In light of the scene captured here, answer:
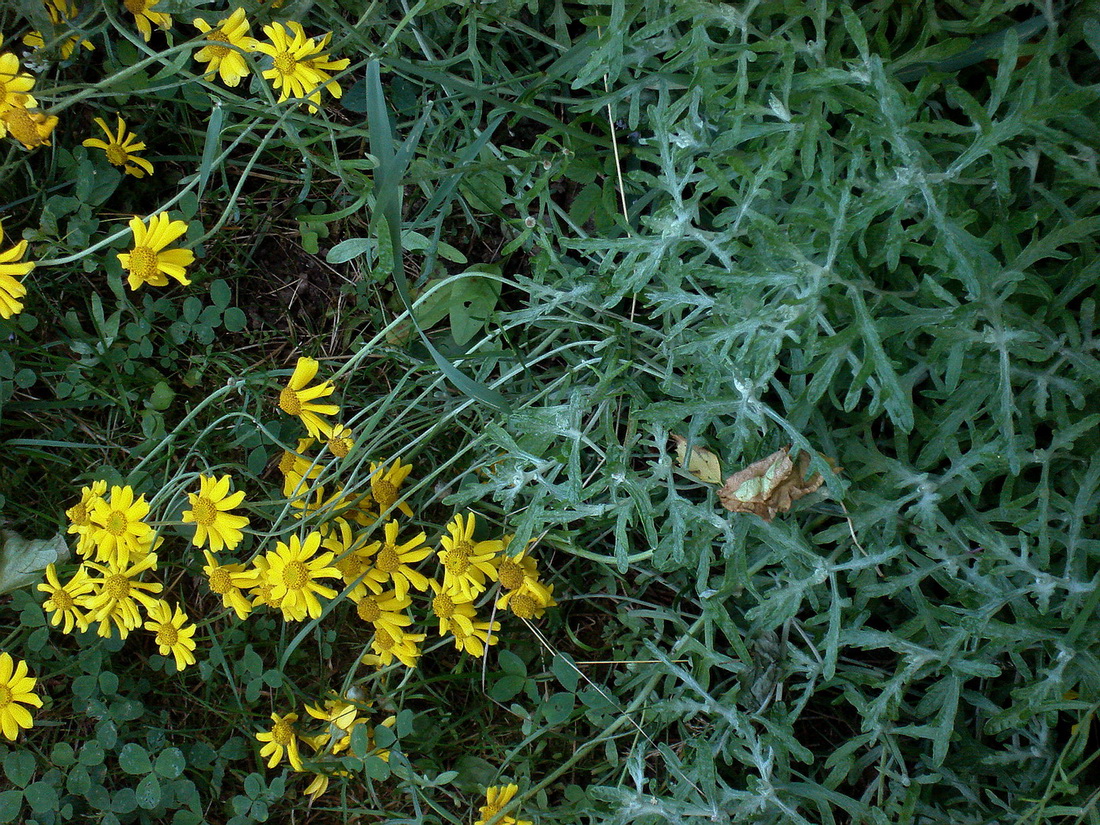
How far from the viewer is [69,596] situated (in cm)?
200

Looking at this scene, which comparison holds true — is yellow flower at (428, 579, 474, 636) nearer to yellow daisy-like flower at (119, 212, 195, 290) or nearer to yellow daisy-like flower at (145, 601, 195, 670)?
yellow daisy-like flower at (145, 601, 195, 670)

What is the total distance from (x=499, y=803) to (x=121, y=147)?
196 centimetres

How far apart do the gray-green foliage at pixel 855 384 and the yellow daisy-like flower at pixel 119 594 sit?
2.65ft

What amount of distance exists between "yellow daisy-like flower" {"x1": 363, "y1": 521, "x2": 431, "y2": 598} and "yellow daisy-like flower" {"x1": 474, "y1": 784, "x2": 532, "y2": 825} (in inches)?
20.5

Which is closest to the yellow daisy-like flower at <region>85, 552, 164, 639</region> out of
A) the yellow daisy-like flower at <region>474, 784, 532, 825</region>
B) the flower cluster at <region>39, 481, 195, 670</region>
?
the flower cluster at <region>39, 481, 195, 670</region>

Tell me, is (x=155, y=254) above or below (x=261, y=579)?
above

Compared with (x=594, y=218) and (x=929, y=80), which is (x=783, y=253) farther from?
(x=594, y=218)

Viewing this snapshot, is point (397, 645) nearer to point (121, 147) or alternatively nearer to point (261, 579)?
point (261, 579)

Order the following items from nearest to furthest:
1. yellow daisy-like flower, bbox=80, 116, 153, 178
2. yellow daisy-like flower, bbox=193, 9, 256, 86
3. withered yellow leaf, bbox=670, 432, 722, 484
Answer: withered yellow leaf, bbox=670, 432, 722, 484
yellow daisy-like flower, bbox=193, 9, 256, 86
yellow daisy-like flower, bbox=80, 116, 153, 178

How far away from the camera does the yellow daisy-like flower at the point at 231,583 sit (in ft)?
6.31

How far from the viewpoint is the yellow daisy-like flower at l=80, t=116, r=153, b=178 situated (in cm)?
221

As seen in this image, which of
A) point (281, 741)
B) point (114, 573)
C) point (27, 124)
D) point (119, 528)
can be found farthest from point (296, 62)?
point (281, 741)

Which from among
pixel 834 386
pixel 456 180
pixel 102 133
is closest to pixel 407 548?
pixel 456 180

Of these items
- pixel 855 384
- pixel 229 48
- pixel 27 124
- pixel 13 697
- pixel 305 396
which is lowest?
pixel 13 697
